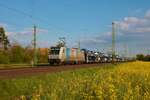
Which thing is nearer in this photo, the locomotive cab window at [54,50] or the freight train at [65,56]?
the freight train at [65,56]

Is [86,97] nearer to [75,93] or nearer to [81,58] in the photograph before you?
[75,93]

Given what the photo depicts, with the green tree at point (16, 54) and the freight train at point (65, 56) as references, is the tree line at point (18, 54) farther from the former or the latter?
the freight train at point (65, 56)

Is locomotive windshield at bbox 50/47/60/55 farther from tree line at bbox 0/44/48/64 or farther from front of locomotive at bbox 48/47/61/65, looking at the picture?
tree line at bbox 0/44/48/64

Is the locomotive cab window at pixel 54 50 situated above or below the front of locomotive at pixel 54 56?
above

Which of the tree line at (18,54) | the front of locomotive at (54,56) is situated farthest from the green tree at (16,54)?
the front of locomotive at (54,56)

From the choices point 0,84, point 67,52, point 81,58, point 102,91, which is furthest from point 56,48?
point 102,91

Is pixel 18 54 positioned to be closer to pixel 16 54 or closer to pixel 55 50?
pixel 16 54

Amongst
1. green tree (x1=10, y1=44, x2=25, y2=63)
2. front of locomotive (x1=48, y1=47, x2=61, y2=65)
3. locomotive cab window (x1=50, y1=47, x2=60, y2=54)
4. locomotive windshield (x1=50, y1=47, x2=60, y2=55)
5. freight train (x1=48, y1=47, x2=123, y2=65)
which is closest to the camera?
front of locomotive (x1=48, y1=47, x2=61, y2=65)

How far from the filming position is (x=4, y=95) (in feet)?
52.6

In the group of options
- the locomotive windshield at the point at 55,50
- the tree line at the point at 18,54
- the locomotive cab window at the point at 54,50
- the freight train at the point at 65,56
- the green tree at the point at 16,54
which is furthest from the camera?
the green tree at the point at 16,54

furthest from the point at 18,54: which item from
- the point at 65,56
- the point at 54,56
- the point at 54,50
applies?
the point at 54,56

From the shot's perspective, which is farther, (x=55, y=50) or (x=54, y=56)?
(x=55, y=50)

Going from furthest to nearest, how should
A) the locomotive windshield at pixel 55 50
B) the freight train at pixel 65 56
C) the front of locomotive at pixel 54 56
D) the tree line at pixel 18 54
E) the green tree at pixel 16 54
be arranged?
the green tree at pixel 16 54 < the tree line at pixel 18 54 < the locomotive windshield at pixel 55 50 < the freight train at pixel 65 56 < the front of locomotive at pixel 54 56

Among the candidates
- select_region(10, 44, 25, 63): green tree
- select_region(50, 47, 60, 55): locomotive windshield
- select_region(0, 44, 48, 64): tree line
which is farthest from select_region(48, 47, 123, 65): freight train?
select_region(10, 44, 25, 63): green tree
